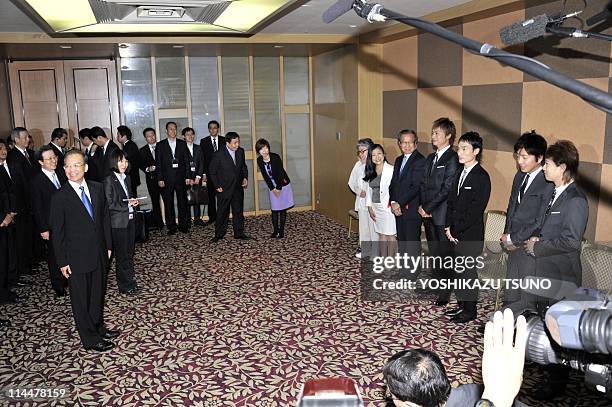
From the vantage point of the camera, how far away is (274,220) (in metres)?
8.88

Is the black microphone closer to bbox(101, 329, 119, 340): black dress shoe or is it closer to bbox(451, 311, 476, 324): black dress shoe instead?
bbox(451, 311, 476, 324): black dress shoe

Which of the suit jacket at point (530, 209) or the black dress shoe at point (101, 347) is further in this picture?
the black dress shoe at point (101, 347)

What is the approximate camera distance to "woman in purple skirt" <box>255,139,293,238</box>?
28.4 feet

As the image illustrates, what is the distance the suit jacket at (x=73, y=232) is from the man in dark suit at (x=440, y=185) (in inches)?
131

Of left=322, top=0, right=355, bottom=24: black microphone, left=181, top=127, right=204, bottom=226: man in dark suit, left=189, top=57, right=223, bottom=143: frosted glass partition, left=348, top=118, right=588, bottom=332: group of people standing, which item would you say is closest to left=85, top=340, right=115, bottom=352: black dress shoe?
left=348, top=118, right=588, bottom=332: group of people standing

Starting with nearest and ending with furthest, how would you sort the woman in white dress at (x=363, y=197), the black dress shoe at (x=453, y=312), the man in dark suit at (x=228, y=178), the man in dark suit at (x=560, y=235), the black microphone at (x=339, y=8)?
the black microphone at (x=339, y=8) < the man in dark suit at (x=560, y=235) < the black dress shoe at (x=453, y=312) < the woman in white dress at (x=363, y=197) < the man in dark suit at (x=228, y=178)

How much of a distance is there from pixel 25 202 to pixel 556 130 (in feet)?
20.1

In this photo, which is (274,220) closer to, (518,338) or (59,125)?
(59,125)

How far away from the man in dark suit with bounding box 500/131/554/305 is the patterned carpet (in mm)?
882

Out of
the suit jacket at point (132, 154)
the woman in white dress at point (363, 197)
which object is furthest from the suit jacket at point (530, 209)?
the suit jacket at point (132, 154)

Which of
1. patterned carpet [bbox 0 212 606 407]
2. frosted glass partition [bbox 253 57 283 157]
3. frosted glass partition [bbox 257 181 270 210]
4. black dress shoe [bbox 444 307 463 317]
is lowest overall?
patterned carpet [bbox 0 212 606 407]

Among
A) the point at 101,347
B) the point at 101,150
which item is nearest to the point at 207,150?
the point at 101,150

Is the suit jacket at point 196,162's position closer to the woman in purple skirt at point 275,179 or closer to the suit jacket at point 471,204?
the woman in purple skirt at point 275,179

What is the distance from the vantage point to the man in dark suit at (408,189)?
6.21 m
